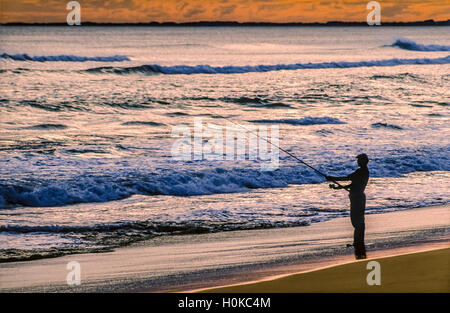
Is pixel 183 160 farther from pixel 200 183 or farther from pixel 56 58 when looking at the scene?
pixel 56 58

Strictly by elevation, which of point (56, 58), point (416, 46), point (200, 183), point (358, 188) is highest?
point (416, 46)

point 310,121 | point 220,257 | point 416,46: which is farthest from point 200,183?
point 416,46

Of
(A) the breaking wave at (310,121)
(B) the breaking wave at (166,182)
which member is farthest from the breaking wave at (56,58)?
(B) the breaking wave at (166,182)

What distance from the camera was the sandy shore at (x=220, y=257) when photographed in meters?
6.05

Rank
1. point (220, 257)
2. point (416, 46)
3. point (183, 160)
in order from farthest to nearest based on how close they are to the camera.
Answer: point (416, 46) < point (183, 160) < point (220, 257)

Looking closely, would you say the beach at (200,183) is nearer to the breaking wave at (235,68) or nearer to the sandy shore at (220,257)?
the sandy shore at (220,257)

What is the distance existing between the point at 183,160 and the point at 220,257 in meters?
6.09

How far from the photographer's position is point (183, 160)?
12883 mm

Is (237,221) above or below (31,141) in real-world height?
below

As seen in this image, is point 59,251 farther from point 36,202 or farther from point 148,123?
point 148,123

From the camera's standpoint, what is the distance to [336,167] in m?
12.7

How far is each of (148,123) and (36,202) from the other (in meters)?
9.05

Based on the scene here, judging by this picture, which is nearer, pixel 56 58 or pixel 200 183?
pixel 200 183
